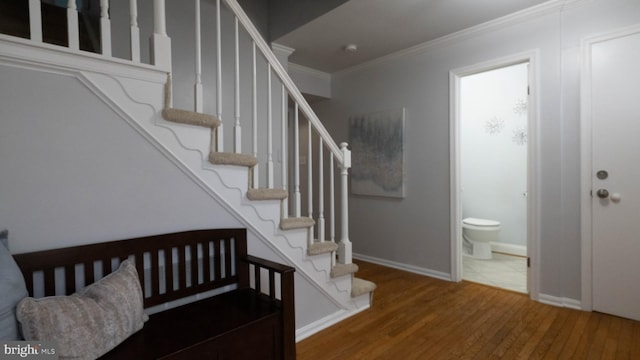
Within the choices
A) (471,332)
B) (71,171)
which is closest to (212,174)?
(71,171)

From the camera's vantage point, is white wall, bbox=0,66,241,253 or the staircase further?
the staircase

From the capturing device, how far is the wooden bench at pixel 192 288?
3.88 ft

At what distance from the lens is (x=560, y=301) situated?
2.38 m

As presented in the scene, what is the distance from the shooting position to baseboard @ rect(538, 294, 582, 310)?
2.32m

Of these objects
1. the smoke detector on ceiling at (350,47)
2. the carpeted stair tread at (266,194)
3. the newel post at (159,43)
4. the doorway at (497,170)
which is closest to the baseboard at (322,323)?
the carpeted stair tread at (266,194)

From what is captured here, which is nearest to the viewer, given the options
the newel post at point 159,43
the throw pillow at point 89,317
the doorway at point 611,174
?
the throw pillow at point 89,317

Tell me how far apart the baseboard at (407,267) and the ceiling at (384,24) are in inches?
91.0

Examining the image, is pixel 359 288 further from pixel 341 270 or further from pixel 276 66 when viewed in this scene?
pixel 276 66

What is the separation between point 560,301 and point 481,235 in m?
1.37

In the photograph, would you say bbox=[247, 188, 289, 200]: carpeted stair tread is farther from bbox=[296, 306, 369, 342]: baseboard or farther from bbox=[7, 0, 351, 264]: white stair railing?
bbox=[296, 306, 369, 342]: baseboard

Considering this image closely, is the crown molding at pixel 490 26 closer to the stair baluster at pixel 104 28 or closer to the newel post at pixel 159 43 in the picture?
the newel post at pixel 159 43

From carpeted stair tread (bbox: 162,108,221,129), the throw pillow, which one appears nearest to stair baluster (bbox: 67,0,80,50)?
carpeted stair tread (bbox: 162,108,221,129)

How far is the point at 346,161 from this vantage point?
2.33 m

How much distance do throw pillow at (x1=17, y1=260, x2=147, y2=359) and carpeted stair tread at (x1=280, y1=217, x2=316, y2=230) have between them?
823 millimetres
